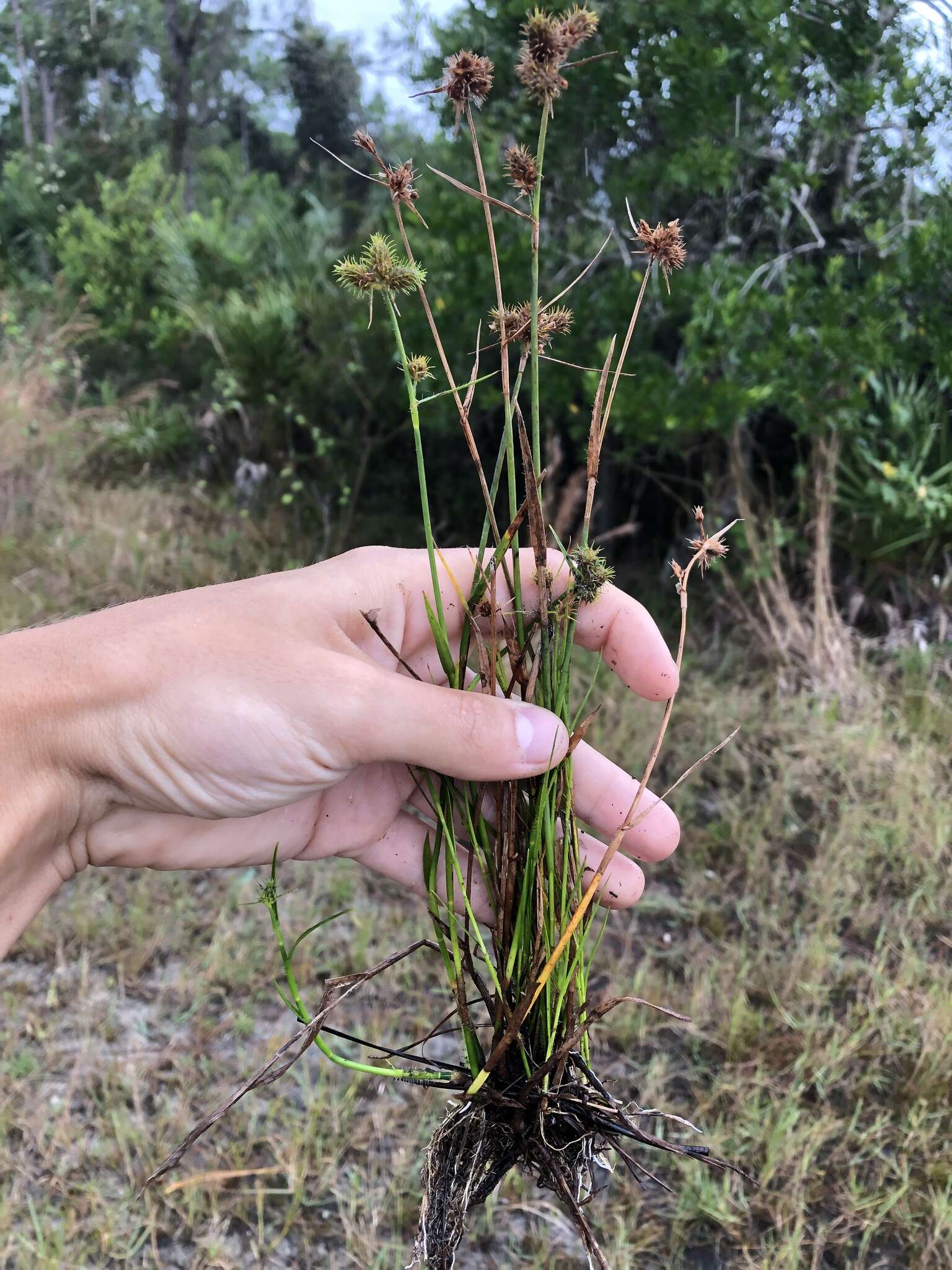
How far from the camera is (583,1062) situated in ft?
3.82

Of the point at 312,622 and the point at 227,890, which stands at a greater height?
the point at 312,622

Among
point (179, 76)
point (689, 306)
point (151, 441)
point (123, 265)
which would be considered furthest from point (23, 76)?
point (689, 306)

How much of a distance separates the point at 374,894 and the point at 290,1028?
0.50 m

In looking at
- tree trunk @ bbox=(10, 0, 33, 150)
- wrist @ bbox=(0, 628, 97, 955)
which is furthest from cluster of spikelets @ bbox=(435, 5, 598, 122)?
tree trunk @ bbox=(10, 0, 33, 150)

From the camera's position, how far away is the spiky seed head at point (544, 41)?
2.60 ft

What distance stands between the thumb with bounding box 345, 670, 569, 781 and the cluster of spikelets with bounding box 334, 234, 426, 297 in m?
0.48

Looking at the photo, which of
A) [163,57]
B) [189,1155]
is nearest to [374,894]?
[189,1155]

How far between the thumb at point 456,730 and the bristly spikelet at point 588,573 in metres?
0.17

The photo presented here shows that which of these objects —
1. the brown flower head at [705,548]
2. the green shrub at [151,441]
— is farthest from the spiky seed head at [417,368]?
the green shrub at [151,441]

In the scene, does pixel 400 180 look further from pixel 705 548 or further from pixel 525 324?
pixel 705 548

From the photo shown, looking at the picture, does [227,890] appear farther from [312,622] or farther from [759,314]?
[759,314]

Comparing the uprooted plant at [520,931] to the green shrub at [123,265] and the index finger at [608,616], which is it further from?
the green shrub at [123,265]

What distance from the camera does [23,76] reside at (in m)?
10.2

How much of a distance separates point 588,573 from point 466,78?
1.74 ft
